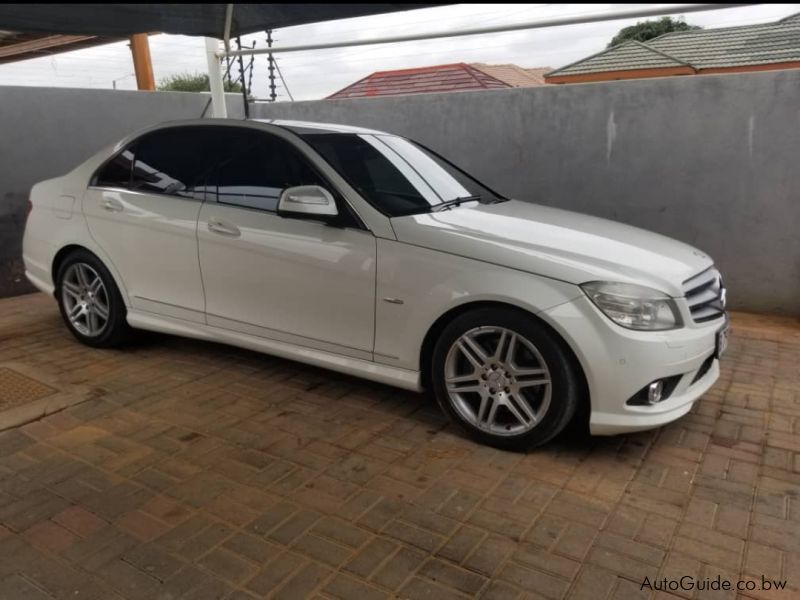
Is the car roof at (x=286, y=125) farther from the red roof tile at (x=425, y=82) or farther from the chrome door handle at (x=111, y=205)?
the red roof tile at (x=425, y=82)

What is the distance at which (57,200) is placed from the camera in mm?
4559

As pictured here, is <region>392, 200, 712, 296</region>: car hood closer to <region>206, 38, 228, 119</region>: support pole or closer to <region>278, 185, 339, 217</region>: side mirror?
<region>278, 185, 339, 217</region>: side mirror

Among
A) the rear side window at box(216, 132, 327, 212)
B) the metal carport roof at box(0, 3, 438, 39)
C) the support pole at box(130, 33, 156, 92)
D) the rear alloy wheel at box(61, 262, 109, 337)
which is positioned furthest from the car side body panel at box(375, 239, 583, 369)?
the support pole at box(130, 33, 156, 92)

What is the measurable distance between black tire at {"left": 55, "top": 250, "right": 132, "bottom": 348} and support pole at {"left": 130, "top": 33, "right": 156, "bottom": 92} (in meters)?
5.88

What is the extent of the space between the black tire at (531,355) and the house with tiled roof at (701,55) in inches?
480

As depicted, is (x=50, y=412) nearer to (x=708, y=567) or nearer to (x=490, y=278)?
(x=490, y=278)

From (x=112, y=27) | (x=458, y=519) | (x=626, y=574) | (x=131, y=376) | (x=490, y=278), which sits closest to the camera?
(x=626, y=574)

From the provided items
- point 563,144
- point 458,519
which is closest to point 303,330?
point 458,519

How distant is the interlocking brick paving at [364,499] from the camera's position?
2.27 meters

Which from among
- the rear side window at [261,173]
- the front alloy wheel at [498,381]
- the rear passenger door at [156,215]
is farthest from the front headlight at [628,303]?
the rear passenger door at [156,215]

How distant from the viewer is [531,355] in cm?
306

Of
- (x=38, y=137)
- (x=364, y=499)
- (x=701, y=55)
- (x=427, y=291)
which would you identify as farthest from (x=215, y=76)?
(x=701, y=55)

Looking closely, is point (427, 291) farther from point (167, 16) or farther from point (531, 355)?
point (167, 16)

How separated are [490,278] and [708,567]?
59.7 inches
